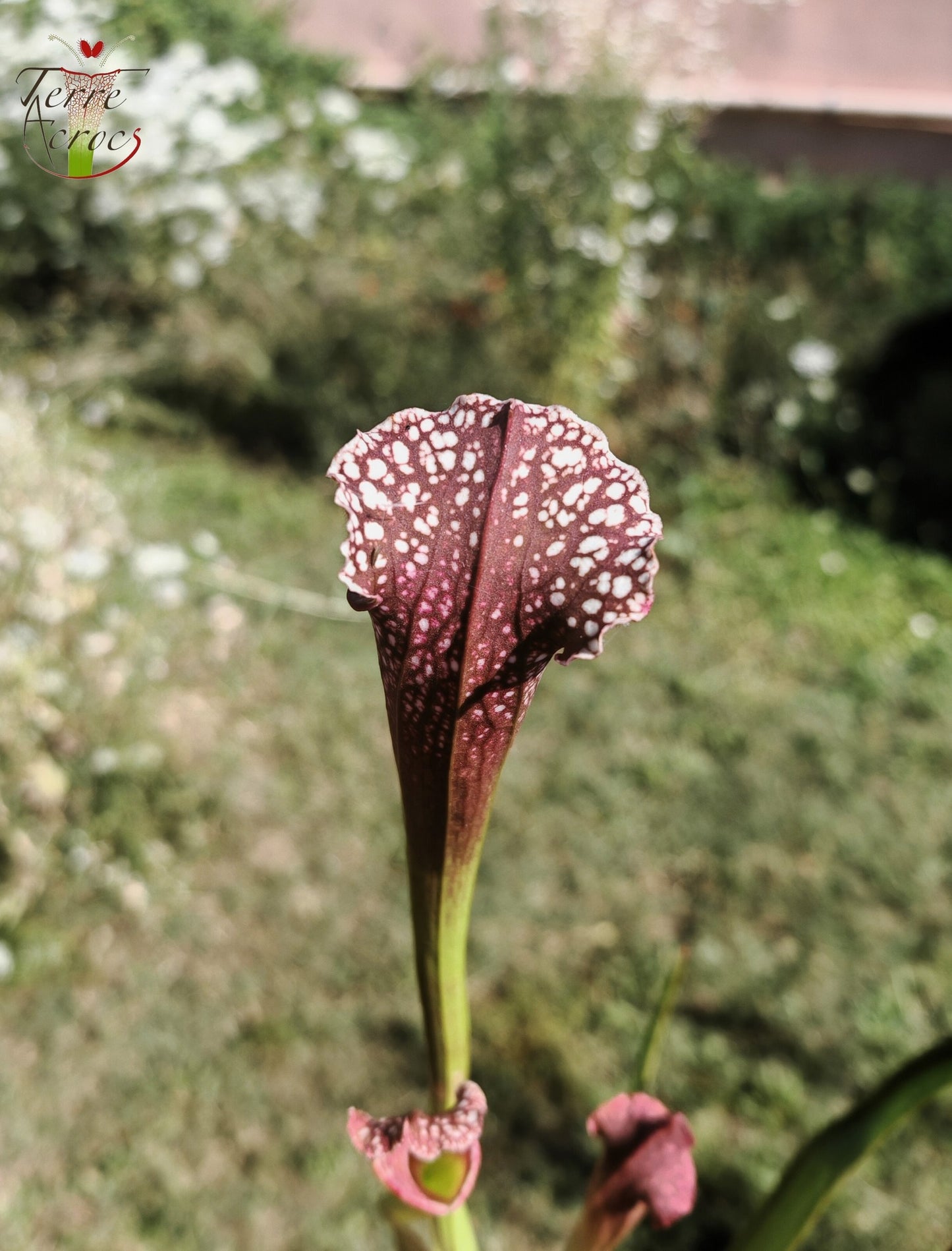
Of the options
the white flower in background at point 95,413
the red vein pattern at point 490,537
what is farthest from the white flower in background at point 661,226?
the red vein pattern at point 490,537

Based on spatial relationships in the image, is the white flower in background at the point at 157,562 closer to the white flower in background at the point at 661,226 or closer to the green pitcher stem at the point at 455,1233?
the green pitcher stem at the point at 455,1233

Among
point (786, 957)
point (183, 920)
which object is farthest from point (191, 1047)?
point (786, 957)

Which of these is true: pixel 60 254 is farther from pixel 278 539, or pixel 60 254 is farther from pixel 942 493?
pixel 942 493

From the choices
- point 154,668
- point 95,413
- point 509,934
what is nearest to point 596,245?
point 95,413

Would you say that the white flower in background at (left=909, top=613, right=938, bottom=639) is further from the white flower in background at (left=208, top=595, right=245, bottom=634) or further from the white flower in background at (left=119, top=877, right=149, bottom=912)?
the white flower in background at (left=119, top=877, right=149, bottom=912)

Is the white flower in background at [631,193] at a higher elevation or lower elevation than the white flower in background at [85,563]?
higher

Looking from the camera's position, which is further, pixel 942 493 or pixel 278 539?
pixel 942 493

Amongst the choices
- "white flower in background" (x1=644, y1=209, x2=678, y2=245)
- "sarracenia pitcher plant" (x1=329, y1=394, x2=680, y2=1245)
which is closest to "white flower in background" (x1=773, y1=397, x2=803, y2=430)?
"white flower in background" (x1=644, y1=209, x2=678, y2=245)
